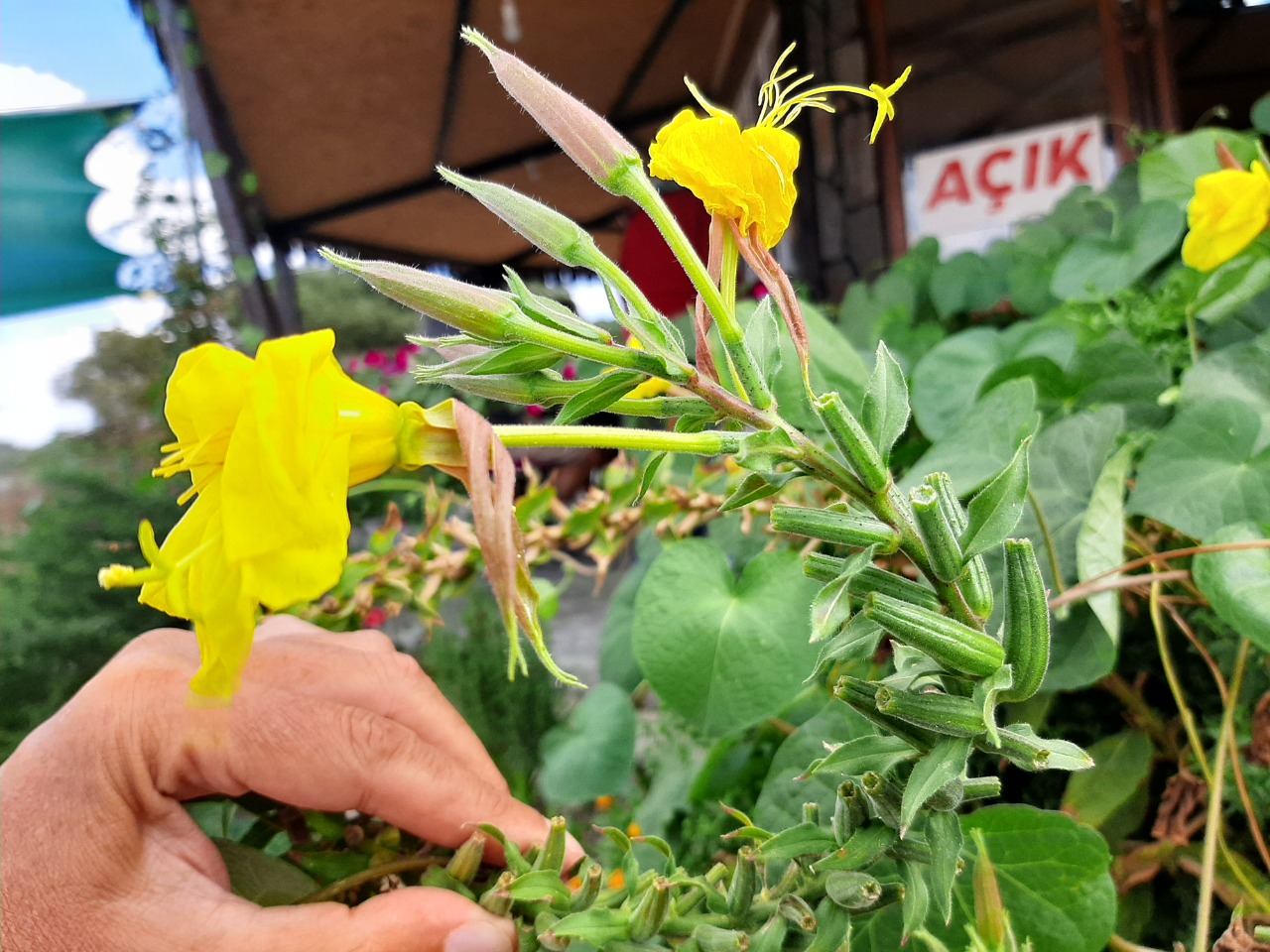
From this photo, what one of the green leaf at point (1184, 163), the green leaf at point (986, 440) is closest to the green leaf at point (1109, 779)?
the green leaf at point (986, 440)

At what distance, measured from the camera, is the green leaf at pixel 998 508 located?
18cm

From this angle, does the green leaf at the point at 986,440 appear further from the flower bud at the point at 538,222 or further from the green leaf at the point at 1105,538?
the flower bud at the point at 538,222

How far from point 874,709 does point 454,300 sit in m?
0.14

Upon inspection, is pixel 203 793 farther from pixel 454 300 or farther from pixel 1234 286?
pixel 1234 286

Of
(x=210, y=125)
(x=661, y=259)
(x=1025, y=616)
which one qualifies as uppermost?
(x=210, y=125)

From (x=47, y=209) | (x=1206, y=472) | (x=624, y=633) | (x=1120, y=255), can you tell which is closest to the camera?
(x=1206, y=472)

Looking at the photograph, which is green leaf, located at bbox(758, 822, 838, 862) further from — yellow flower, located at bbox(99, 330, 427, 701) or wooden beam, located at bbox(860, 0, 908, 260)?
wooden beam, located at bbox(860, 0, 908, 260)

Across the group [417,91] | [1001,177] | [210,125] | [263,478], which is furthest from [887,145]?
[263,478]

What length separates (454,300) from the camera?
0.61ft

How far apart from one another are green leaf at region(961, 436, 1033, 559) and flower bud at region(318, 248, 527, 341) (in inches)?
4.4

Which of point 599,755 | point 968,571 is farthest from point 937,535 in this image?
point 599,755

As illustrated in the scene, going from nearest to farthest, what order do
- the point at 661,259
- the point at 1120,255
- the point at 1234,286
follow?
the point at 1234,286 < the point at 1120,255 < the point at 661,259

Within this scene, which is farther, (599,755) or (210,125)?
(210,125)

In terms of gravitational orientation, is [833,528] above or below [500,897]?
above
